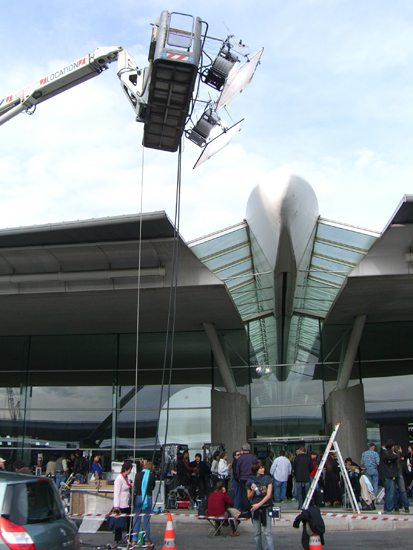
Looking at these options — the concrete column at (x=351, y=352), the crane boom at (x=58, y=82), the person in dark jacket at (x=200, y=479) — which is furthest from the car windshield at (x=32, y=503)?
the concrete column at (x=351, y=352)

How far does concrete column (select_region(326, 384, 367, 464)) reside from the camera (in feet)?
60.8

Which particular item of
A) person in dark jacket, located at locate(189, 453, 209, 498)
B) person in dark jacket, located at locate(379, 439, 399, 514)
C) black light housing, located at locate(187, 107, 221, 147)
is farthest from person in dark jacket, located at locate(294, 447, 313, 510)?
black light housing, located at locate(187, 107, 221, 147)

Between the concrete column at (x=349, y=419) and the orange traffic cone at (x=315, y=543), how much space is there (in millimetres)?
13050

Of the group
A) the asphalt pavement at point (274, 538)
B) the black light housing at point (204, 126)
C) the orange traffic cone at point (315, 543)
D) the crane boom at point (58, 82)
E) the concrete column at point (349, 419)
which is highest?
the crane boom at point (58, 82)

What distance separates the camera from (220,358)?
65.4 ft

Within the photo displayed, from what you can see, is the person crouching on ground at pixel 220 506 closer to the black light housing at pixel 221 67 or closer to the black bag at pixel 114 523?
the black bag at pixel 114 523

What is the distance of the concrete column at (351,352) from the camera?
63.2ft

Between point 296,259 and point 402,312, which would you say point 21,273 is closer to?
point 296,259

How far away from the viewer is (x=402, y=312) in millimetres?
19312

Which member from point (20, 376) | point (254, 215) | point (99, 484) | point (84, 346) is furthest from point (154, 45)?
point (20, 376)

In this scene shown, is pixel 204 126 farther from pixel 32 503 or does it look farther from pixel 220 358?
pixel 220 358

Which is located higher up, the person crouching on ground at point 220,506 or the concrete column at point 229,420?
the concrete column at point 229,420

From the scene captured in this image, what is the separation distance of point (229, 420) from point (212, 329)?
3.36 metres

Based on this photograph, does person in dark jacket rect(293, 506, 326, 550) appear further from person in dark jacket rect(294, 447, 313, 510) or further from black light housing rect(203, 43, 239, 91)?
black light housing rect(203, 43, 239, 91)
